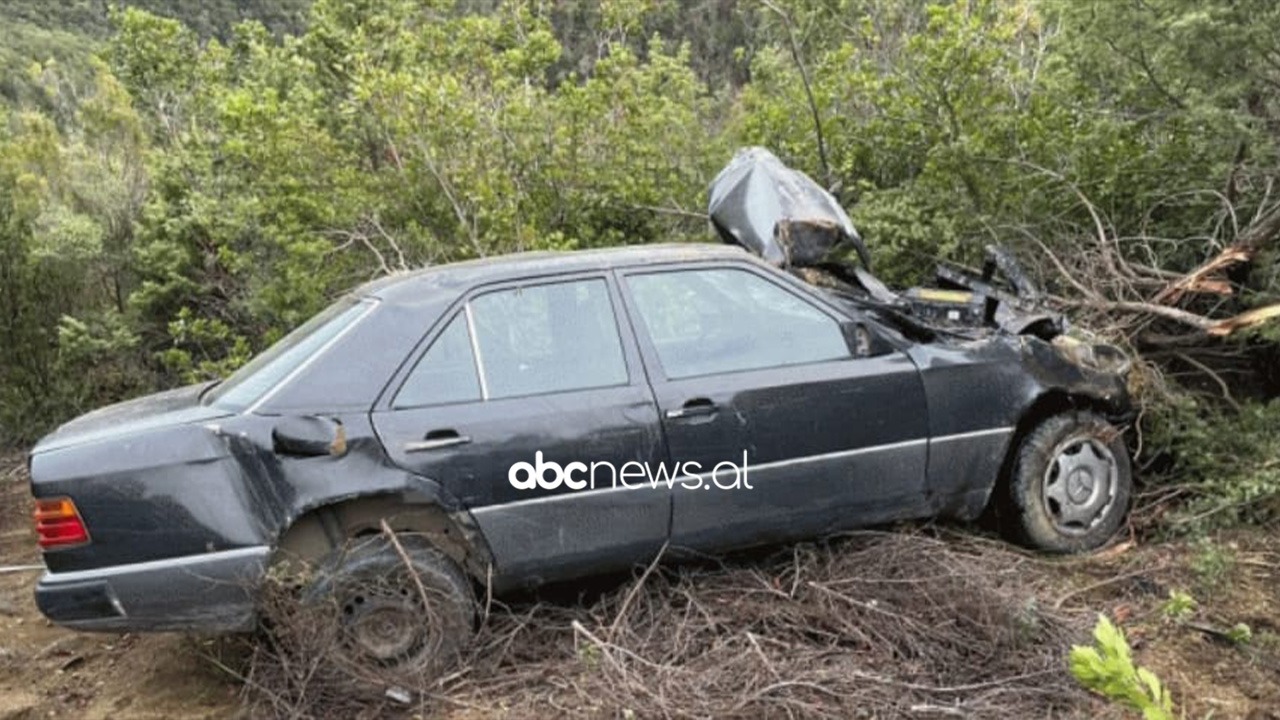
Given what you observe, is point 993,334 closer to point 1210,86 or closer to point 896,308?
point 896,308

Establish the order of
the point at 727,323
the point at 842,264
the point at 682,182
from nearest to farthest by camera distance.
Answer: the point at 727,323 < the point at 842,264 < the point at 682,182

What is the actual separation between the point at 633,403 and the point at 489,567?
815 mm

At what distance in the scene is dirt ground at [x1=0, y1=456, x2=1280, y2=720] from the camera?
3713mm

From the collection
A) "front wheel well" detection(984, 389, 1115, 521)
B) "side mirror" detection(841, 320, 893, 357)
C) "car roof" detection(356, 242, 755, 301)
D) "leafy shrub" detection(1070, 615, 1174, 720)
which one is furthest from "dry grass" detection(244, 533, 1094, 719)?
"leafy shrub" detection(1070, 615, 1174, 720)

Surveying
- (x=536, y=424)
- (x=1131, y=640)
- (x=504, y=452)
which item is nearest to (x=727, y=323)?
(x=536, y=424)

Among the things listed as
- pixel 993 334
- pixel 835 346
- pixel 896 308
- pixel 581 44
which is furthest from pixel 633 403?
pixel 581 44

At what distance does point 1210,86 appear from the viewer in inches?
220

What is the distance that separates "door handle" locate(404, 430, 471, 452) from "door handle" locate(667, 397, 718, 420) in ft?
2.59

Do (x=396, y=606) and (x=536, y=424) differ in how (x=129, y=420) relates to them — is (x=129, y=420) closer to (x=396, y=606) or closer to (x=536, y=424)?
(x=396, y=606)

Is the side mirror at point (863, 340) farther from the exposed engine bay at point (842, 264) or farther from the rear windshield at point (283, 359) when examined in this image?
the rear windshield at point (283, 359)

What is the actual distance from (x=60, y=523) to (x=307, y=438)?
0.86 m

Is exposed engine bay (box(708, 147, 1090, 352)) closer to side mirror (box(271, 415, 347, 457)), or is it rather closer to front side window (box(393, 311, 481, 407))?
front side window (box(393, 311, 481, 407))

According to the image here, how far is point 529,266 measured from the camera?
4.18 metres
